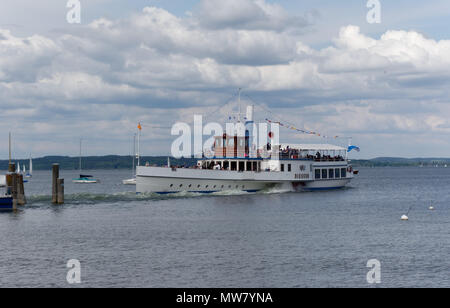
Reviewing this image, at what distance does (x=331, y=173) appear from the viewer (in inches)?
3553

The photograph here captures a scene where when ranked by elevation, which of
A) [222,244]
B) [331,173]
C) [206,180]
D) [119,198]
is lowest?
[222,244]

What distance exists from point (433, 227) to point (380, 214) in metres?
10.6

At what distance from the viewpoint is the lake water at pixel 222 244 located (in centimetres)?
2961

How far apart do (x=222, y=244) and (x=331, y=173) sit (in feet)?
176

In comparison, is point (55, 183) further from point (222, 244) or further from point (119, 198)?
point (222, 244)

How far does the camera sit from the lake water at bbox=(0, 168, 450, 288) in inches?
1166

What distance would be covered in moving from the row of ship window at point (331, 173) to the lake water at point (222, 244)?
20722 mm

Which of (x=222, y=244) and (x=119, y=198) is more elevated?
(x=119, y=198)

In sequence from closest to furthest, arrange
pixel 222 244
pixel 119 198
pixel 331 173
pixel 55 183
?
pixel 222 244, pixel 55 183, pixel 119 198, pixel 331 173

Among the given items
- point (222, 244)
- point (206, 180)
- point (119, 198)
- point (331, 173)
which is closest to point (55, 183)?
point (119, 198)

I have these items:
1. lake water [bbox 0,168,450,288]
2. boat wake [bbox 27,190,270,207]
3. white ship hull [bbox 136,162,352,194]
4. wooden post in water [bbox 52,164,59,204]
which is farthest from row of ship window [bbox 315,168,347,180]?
wooden post in water [bbox 52,164,59,204]

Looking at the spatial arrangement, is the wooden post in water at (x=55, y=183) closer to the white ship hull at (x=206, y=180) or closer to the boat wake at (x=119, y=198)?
the boat wake at (x=119, y=198)

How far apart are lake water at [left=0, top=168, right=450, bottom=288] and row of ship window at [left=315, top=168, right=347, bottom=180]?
20.7m
